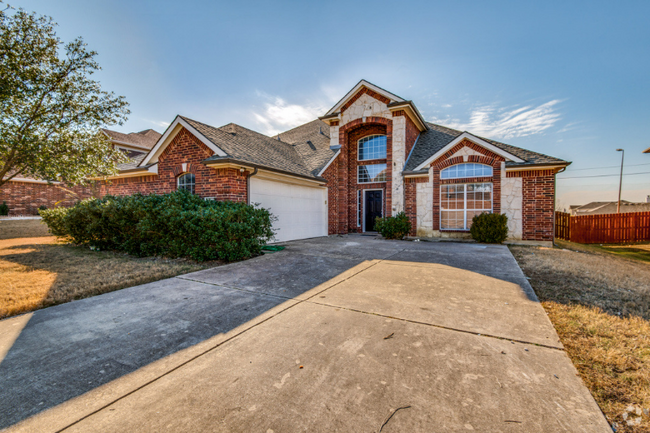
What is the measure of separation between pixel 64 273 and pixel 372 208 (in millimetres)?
12777

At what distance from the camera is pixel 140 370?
7.96 ft

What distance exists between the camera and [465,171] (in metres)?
12.5

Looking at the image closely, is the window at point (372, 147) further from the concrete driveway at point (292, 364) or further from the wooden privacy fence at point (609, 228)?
the concrete driveway at point (292, 364)

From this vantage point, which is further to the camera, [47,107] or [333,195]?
[333,195]

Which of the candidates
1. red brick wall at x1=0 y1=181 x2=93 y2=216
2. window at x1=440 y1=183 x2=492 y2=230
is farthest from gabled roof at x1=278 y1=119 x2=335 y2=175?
red brick wall at x1=0 y1=181 x2=93 y2=216

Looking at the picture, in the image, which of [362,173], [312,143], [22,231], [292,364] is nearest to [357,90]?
[312,143]

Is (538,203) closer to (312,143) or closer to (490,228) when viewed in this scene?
(490,228)

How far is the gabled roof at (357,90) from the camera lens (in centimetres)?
1398

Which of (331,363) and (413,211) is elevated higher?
(413,211)

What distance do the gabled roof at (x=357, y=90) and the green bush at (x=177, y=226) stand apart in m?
9.68

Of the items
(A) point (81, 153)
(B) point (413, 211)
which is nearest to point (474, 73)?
(B) point (413, 211)

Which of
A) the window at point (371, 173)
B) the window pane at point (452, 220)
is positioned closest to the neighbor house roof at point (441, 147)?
the window at point (371, 173)

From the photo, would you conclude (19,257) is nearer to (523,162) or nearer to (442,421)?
(442,421)

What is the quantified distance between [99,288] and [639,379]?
7.04 metres
